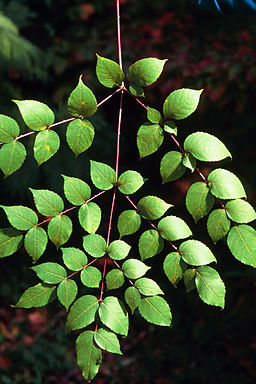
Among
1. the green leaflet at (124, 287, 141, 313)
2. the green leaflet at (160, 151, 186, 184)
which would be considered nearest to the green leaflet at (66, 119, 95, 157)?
the green leaflet at (160, 151, 186, 184)

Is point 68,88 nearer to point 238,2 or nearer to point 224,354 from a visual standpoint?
point 224,354

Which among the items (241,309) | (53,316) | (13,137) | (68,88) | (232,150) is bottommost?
(53,316)

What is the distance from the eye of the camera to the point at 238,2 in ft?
2.19

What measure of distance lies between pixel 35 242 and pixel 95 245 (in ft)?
0.27

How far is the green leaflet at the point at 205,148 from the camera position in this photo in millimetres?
602

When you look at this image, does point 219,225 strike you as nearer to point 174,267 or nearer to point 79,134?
point 174,267

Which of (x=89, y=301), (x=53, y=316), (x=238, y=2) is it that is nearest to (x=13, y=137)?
(x=89, y=301)

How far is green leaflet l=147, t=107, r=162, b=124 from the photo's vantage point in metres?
0.61

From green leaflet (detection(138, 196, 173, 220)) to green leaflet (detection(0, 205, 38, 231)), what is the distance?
153 mm

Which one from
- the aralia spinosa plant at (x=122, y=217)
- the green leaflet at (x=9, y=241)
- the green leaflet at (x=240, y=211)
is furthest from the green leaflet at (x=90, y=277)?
the green leaflet at (x=240, y=211)

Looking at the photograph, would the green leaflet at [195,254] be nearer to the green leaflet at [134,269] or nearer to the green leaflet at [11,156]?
the green leaflet at [134,269]

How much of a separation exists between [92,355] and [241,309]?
78.0 inches

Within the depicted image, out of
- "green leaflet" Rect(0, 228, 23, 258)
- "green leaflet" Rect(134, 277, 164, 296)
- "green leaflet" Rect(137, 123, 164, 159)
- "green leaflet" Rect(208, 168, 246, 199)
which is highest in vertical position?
"green leaflet" Rect(137, 123, 164, 159)

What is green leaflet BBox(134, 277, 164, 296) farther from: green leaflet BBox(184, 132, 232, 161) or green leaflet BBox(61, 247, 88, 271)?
green leaflet BBox(184, 132, 232, 161)
